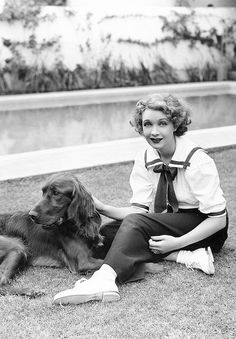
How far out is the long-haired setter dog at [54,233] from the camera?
133 inches

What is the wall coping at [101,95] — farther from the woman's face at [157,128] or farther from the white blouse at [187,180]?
the woman's face at [157,128]

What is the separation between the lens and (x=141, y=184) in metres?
3.77

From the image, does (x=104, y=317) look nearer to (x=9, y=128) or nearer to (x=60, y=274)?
(x=60, y=274)

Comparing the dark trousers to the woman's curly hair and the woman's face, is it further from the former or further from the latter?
Result: the woman's curly hair

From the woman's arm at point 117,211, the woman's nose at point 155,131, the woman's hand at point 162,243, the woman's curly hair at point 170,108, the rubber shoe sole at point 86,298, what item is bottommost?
the rubber shoe sole at point 86,298

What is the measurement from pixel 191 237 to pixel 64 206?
0.83 meters

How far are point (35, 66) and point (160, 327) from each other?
32.5 feet

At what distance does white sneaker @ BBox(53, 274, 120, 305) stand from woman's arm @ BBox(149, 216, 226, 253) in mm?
463

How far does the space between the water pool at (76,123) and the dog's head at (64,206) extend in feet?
11.8

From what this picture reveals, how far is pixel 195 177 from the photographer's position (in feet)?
11.2

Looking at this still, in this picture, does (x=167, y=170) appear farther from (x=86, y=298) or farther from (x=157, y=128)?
(x=86, y=298)

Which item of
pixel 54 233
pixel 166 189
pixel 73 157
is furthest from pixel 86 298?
pixel 73 157

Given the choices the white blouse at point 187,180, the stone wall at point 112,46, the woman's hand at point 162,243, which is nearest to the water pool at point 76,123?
the stone wall at point 112,46

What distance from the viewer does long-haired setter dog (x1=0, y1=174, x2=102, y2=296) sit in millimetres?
3383
